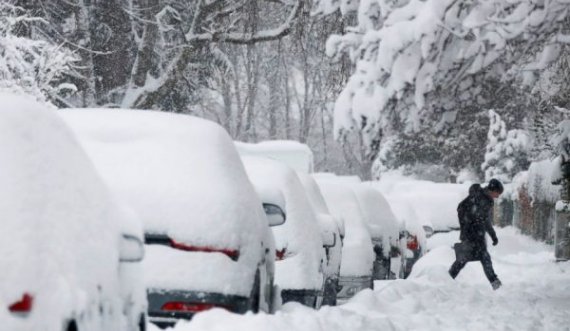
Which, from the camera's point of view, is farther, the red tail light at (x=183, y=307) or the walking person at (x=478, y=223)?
the walking person at (x=478, y=223)

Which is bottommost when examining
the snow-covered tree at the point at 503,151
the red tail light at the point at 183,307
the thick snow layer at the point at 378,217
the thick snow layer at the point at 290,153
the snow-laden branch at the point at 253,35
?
the snow-covered tree at the point at 503,151

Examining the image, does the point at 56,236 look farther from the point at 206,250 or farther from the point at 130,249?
the point at 206,250

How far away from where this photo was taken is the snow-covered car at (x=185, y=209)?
282 inches

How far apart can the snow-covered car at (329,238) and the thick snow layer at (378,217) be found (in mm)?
2724

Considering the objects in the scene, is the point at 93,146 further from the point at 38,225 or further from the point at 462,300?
the point at 462,300

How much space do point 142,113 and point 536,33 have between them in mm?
4547

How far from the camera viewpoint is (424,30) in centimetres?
1058

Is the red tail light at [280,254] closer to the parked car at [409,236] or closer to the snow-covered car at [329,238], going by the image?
the snow-covered car at [329,238]

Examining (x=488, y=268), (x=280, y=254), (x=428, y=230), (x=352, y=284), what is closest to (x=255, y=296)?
(x=280, y=254)

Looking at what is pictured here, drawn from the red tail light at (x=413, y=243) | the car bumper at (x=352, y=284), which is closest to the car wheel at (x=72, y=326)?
the car bumper at (x=352, y=284)

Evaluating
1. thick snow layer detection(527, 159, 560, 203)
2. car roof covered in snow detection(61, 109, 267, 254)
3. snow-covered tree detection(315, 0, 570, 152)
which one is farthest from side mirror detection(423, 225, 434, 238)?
car roof covered in snow detection(61, 109, 267, 254)

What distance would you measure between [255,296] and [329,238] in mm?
4277

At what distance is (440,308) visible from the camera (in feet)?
44.1

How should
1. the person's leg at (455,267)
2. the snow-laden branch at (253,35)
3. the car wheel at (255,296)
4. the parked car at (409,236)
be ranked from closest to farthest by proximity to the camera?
1. the car wheel at (255,296)
2. the person's leg at (455,267)
3. the parked car at (409,236)
4. the snow-laden branch at (253,35)
